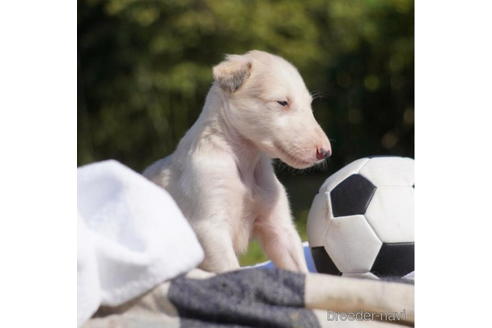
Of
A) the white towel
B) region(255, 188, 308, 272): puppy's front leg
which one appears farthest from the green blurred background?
the white towel

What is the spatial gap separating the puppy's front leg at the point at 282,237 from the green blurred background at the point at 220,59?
87 centimetres

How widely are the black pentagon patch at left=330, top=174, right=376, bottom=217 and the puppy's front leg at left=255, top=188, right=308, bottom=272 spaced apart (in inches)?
7.6

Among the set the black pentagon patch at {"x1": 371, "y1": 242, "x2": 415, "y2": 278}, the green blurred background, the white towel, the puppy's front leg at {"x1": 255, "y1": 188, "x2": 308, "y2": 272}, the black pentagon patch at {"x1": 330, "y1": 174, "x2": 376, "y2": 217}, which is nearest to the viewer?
the white towel

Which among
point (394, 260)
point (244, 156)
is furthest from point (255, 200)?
point (394, 260)

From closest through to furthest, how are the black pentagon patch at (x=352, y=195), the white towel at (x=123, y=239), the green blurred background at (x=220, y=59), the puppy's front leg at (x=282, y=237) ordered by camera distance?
the white towel at (x=123, y=239) → the black pentagon patch at (x=352, y=195) → the puppy's front leg at (x=282, y=237) → the green blurred background at (x=220, y=59)

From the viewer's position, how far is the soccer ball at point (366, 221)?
2.20 m

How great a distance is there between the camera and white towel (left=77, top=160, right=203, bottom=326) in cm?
175

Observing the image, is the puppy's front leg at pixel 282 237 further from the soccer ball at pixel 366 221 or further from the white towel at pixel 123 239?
the white towel at pixel 123 239

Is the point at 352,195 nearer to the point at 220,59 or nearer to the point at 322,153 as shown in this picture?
the point at 322,153

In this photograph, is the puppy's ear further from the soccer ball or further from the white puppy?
the soccer ball

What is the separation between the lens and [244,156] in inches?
93.4

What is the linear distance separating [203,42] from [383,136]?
1041mm

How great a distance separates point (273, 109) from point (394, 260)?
595mm

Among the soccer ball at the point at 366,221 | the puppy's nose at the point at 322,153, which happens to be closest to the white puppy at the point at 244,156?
the puppy's nose at the point at 322,153
